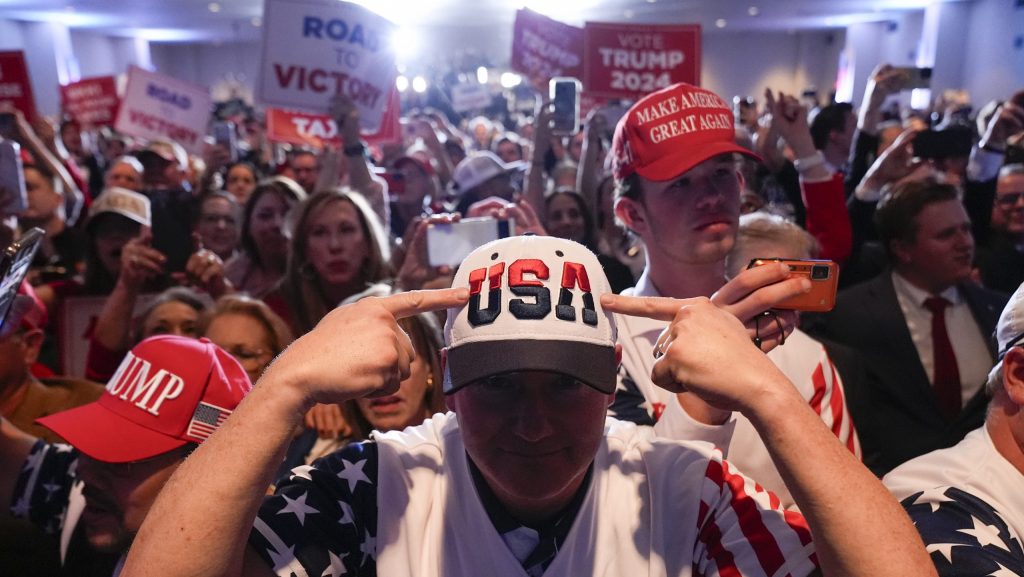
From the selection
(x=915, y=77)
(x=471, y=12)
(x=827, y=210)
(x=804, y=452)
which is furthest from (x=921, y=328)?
(x=471, y=12)

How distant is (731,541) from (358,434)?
1354 millimetres

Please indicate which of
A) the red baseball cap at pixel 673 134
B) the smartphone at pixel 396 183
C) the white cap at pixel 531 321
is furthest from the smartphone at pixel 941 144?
the white cap at pixel 531 321

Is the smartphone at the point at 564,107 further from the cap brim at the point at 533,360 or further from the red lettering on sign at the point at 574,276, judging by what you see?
the cap brim at the point at 533,360

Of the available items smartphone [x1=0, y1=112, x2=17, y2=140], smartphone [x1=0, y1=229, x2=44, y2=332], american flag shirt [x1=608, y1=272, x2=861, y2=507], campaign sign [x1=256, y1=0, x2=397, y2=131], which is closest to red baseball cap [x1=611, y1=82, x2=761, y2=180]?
american flag shirt [x1=608, y1=272, x2=861, y2=507]

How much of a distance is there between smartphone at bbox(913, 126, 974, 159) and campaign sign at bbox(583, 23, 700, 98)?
143 centimetres

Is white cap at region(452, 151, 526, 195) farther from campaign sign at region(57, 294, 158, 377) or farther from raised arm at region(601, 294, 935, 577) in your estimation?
raised arm at region(601, 294, 935, 577)

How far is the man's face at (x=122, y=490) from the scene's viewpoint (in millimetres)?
1927

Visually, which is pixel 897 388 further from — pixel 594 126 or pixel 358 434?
pixel 594 126

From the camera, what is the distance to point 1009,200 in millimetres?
4316

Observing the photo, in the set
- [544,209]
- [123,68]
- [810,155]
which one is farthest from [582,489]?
[123,68]

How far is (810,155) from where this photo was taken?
3.61 metres

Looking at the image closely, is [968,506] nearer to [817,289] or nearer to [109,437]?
[817,289]

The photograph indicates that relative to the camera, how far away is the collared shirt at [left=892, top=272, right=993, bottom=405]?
10.2 ft

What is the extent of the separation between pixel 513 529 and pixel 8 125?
20.0 feet
